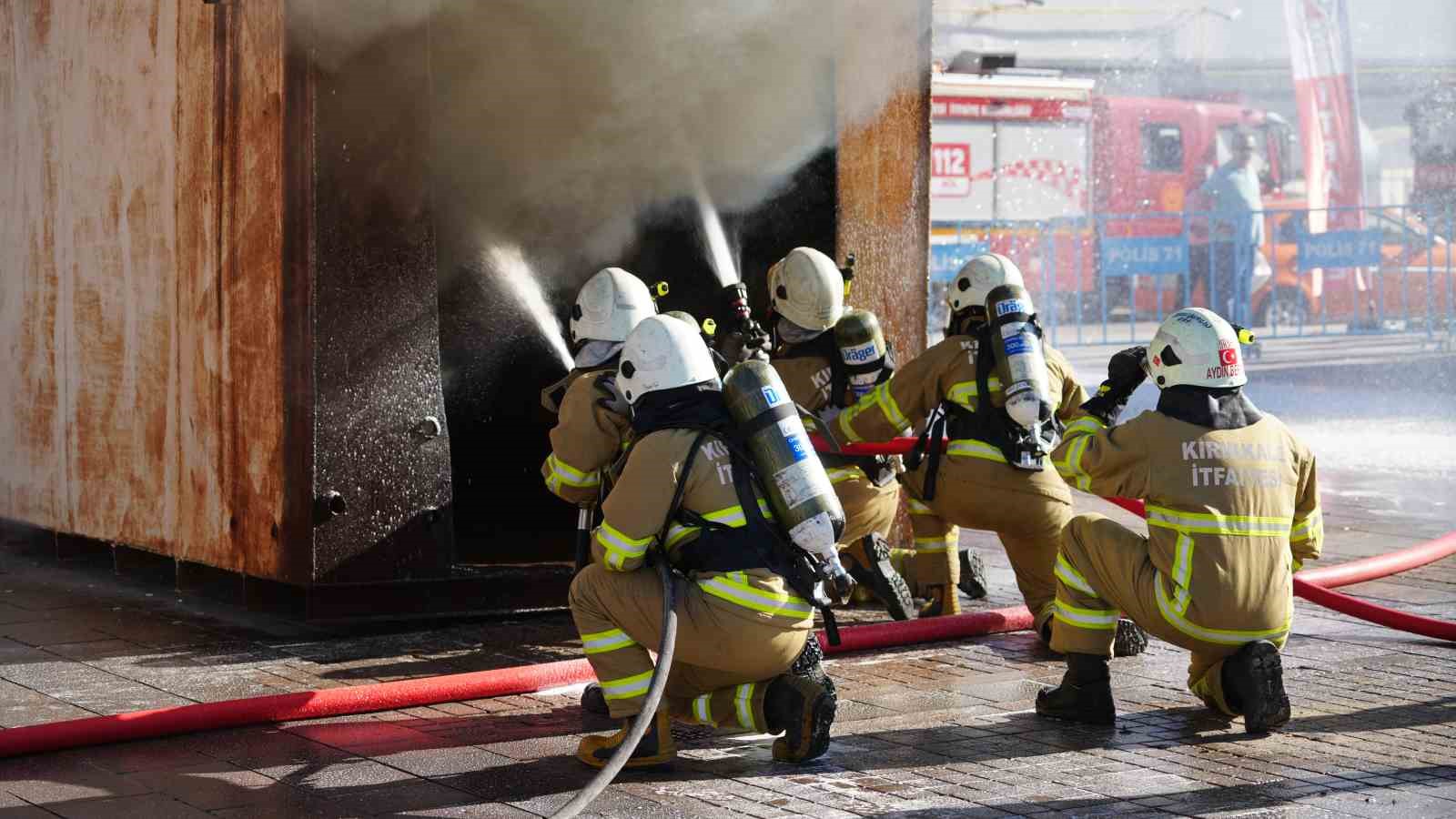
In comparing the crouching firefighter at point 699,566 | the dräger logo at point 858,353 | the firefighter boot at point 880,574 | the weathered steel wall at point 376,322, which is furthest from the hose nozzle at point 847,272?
the crouching firefighter at point 699,566

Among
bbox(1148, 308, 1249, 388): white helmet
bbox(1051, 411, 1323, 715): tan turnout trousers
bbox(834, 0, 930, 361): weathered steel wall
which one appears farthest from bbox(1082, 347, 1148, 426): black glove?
bbox(834, 0, 930, 361): weathered steel wall

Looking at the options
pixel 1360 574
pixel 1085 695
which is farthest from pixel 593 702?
pixel 1360 574

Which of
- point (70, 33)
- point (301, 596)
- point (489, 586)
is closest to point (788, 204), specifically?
point (489, 586)

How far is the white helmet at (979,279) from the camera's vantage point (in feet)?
22.4

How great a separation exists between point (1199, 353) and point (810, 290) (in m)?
2.14

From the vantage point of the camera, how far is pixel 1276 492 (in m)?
5.33

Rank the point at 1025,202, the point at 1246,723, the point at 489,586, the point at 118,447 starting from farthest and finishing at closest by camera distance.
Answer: the point at 1025,202
the point at 118,447
the point at 489,586
the point at 1246,723

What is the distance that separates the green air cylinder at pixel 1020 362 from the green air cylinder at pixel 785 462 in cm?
188

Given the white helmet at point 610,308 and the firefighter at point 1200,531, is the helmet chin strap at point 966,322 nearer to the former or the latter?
the firefighter at point 1200,531

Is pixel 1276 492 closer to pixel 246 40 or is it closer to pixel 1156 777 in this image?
pixel 1156 777

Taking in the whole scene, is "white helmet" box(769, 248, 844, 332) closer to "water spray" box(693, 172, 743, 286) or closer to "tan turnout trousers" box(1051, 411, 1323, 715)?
"water spray" box(693, 172, 743, 286)

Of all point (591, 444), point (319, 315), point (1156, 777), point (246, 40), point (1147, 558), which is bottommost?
point (1156, 777)

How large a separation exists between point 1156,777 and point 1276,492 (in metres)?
1.06

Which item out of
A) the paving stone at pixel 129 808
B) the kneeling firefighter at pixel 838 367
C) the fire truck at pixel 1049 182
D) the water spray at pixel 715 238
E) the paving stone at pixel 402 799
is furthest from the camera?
the fire truck at pixel 1049 182
